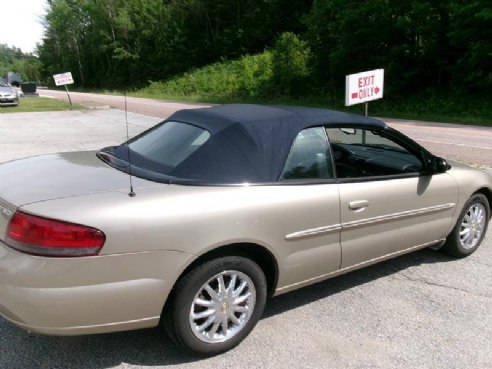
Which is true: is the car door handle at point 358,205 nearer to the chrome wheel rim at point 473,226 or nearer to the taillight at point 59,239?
the chrome wheel rim at point 473,226

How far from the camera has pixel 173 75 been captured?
2259 inches

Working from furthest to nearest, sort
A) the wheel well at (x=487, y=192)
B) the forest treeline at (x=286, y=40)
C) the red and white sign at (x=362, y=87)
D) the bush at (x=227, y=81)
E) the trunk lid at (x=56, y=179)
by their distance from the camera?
the bush at (x=227, y=81), the forest treeline at (x=286, y=40), the red and white sign at (x=362, y=87), the wheel well at (x=487, y=192), the trunk lid at (x=56, y=179)

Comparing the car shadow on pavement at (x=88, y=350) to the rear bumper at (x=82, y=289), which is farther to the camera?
the car shadow on pavement at (x=88, y=350)

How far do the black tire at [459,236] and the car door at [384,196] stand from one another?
193 millimetres

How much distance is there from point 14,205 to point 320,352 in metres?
2.01

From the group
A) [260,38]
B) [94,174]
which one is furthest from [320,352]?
[260,38]

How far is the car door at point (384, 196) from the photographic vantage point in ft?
11.3

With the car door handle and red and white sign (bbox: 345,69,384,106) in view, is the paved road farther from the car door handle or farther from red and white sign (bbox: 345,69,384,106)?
the car door handle

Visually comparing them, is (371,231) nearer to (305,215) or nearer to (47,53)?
(305,215)

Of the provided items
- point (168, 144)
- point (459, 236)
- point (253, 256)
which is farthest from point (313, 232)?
point (459, 236)

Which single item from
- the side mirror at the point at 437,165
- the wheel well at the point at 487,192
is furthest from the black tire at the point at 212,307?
the wheel well at the point at 487,192

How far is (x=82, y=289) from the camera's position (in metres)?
2.43

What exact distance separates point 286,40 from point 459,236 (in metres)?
32.5

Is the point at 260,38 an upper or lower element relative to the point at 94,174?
upper
